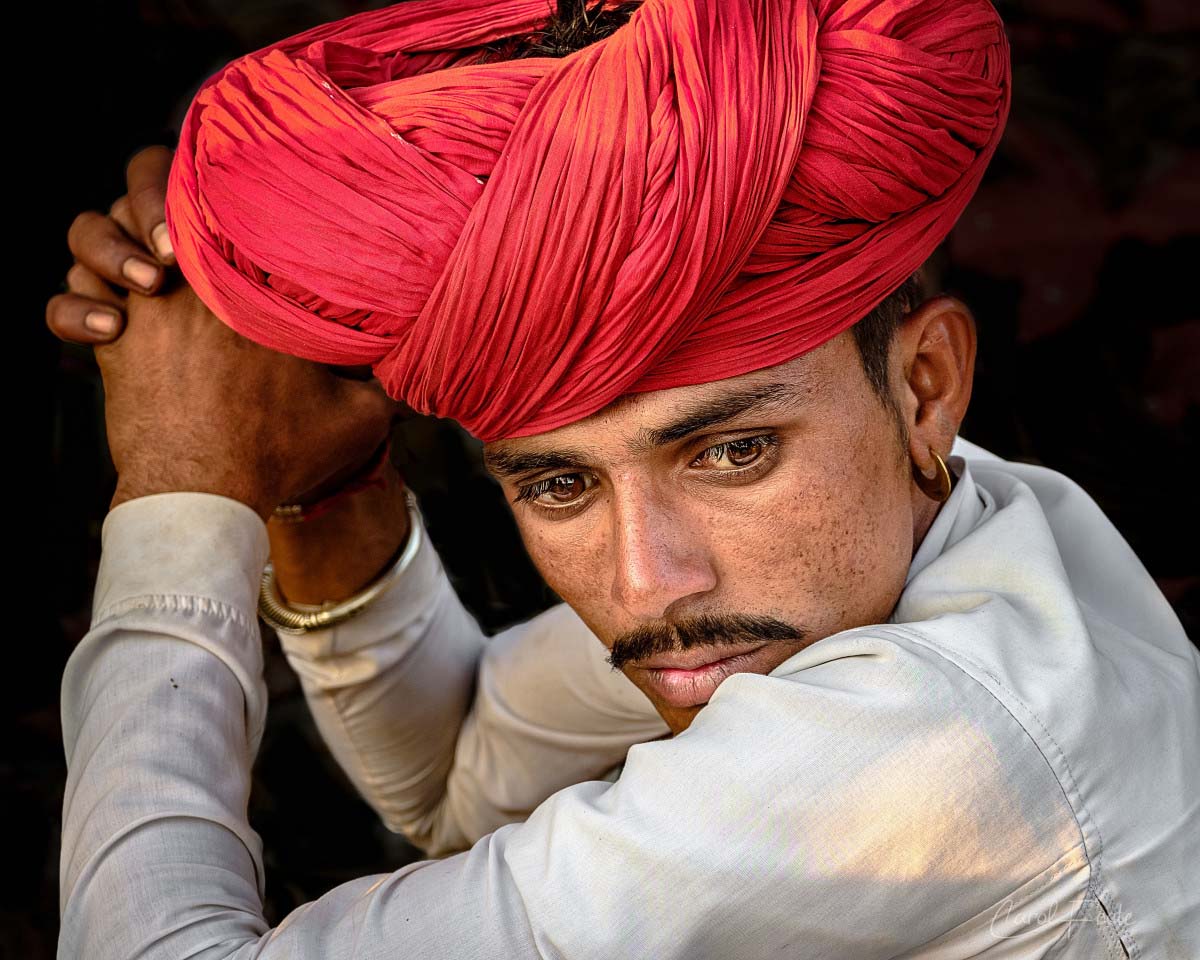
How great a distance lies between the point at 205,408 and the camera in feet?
5.28

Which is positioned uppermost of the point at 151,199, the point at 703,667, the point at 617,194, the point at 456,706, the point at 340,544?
the point at 617,194

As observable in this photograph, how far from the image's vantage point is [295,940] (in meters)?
1.20

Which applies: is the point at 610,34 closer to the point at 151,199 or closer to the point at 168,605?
the point at 151,199

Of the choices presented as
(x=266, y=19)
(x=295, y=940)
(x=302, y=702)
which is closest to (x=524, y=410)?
(x=295, y=940)

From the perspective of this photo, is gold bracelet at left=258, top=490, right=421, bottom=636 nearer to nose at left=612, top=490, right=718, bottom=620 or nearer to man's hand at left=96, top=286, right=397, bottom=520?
man's hand at left=96, top=286, right=397, bottom=520

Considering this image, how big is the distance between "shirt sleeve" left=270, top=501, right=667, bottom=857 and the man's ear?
27.0 inches

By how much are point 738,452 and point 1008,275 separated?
4.36 ft

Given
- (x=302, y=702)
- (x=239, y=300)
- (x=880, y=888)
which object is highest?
(x=239, y=300)

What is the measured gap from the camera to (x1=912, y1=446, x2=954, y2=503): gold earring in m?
1.46

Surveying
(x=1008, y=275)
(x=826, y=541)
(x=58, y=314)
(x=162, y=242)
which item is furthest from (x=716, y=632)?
(x=1008, y=275)

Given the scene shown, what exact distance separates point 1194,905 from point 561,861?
63 centimetres

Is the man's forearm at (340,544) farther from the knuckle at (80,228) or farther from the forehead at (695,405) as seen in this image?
the forehead at (695,405)

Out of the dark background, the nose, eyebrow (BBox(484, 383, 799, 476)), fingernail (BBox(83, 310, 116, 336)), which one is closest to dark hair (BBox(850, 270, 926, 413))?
eyebrow (BBox(484, 383, 799, 476))

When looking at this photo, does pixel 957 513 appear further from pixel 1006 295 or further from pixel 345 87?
pixel 1006 295
